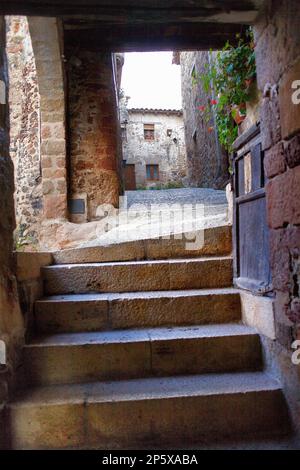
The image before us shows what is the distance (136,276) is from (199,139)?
8021 millimetres

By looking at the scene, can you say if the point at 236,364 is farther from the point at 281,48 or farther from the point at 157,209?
the point at 157,209

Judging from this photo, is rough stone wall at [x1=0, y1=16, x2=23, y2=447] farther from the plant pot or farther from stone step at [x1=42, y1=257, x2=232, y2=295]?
the plant pot

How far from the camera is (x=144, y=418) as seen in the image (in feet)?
5.63

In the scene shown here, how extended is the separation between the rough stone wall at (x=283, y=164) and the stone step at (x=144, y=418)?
0.17 metres

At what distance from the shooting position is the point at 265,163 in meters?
1.93

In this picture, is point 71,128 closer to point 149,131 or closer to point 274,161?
point 274,161

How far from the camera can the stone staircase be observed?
1703mm

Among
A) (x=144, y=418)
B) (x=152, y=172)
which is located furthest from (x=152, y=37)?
(x=152, y=172)

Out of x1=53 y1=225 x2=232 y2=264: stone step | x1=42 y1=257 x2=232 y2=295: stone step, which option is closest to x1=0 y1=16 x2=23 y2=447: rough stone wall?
x1=42 y1=257 x2=232 y2=295: stone step

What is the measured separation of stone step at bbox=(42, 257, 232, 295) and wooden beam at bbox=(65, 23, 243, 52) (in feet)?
12.7

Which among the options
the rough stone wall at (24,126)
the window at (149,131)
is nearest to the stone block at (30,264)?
the rough stone wall at (24,126)

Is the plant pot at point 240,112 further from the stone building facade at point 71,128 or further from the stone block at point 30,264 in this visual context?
the stone building facade at point 71,128

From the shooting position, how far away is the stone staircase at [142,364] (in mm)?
1703

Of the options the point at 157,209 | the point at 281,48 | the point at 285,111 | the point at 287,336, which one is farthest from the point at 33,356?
the point at 157,209
